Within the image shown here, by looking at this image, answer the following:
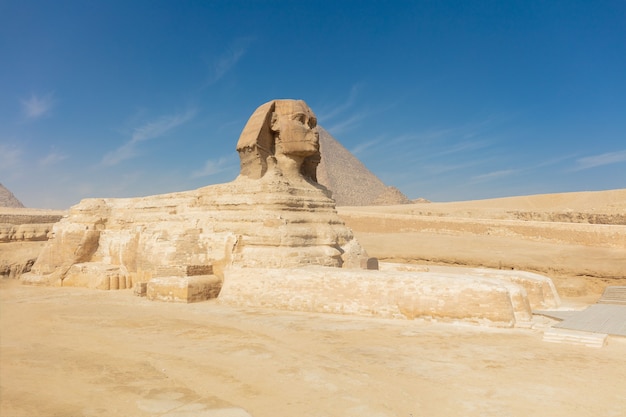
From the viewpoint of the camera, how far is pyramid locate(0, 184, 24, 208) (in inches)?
1939

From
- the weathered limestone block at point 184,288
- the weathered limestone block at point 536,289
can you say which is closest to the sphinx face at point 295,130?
the weathered limestone block at point 184,288

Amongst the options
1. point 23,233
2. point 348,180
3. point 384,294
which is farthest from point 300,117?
point 348,180

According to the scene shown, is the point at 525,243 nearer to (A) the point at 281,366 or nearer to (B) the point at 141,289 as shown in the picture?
(B) the point at 141,289

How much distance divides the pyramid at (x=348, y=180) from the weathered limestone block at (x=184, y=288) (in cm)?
3075

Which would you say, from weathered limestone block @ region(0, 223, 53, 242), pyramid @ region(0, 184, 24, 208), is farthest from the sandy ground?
pyramid @ region(0, 184, 24, 208)

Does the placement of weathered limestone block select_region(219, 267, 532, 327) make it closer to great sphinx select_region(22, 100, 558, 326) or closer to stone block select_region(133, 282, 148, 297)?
great sphinx select_region(22, 100, 558, 326)

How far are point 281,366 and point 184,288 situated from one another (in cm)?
430

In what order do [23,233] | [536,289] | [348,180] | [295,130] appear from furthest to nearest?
[348,180], [23,233], [295,130], [536,289]

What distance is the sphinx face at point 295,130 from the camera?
938cm

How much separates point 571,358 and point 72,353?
5.43 meters

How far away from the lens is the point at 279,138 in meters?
9.70

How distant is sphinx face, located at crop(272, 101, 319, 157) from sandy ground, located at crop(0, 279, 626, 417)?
161 inches

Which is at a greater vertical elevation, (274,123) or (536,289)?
(274,123)

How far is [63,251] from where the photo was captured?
11586 millimetres
